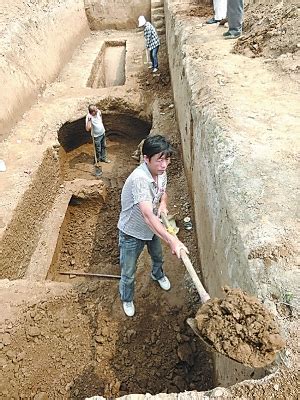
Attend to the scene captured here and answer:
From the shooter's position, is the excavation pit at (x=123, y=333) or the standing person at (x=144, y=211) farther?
the excavation pit at (x=123, y=333)

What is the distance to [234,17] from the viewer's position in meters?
7.56

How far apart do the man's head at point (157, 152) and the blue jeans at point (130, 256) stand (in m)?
0.83

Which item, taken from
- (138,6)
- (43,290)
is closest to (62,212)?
(43,290)

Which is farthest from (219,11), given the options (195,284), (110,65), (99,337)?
(195,284)

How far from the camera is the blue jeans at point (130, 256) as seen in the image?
13.1 ft

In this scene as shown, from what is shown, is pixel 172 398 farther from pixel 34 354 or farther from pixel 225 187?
pixel 34 354

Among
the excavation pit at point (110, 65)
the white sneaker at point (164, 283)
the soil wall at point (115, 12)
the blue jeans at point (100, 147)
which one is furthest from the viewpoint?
the soil wall at point (115, 12)

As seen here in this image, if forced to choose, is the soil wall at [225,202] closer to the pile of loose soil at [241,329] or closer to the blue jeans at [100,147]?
the pile of loose soil at [241,329]

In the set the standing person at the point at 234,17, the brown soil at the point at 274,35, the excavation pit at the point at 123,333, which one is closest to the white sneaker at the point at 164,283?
the excavation pit at the point at 123,333

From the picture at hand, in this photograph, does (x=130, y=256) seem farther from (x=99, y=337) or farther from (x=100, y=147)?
(x=100, y=147)

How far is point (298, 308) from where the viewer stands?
2.48m

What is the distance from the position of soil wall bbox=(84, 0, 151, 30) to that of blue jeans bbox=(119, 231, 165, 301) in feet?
43.0

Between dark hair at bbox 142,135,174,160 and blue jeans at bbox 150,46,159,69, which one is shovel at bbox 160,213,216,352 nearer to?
dark hair at bbox 142,135,174,160

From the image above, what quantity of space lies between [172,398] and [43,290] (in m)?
3.08
